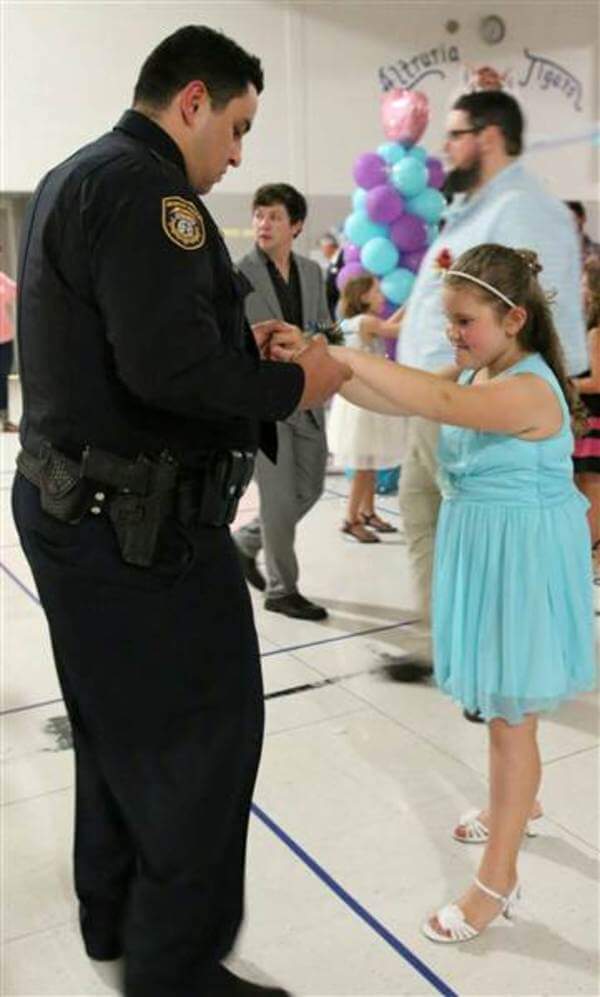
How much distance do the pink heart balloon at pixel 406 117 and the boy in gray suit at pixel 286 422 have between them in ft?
9.04

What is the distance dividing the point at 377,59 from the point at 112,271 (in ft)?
33.9

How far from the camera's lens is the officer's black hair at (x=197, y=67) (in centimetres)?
147

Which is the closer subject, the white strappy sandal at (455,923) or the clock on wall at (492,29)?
the white strappy sandal at (455,923)

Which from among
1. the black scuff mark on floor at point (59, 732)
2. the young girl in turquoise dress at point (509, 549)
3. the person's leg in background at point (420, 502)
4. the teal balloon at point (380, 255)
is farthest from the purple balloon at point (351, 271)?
the young girl in turquoise dress at point (509, 549)

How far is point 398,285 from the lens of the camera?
20.0 feet

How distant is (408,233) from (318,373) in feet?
15.7

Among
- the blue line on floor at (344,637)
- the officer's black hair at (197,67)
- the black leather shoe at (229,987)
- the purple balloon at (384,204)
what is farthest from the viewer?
the purple balloon at (384,204)

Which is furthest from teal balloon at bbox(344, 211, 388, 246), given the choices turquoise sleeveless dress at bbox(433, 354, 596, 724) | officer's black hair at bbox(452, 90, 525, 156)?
turquoise sleeveless dress at bbox(433, 354, 596, 724)

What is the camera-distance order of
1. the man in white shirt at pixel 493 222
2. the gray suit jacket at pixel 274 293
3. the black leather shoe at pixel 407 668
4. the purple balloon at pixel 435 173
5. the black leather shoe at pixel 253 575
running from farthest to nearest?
1. the purple balloon at pixel 435 173
2. the black leather shoe at pixel 253 575
3. the gray suit jacket at pixel 274 293
4. the black leather shoe at pixel 407 668
5. the man in white shirt at pixel 493 222

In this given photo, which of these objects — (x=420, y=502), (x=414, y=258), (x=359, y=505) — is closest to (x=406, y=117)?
(x=414, y=258)

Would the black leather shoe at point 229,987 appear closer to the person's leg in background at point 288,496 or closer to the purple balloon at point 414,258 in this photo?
the person's leg in background at point 288,496

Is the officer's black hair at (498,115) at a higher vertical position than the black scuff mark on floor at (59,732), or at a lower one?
higher

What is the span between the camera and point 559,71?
1028 centimetres

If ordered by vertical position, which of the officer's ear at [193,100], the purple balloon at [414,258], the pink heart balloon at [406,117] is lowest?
the purple balloon at [414,258]
